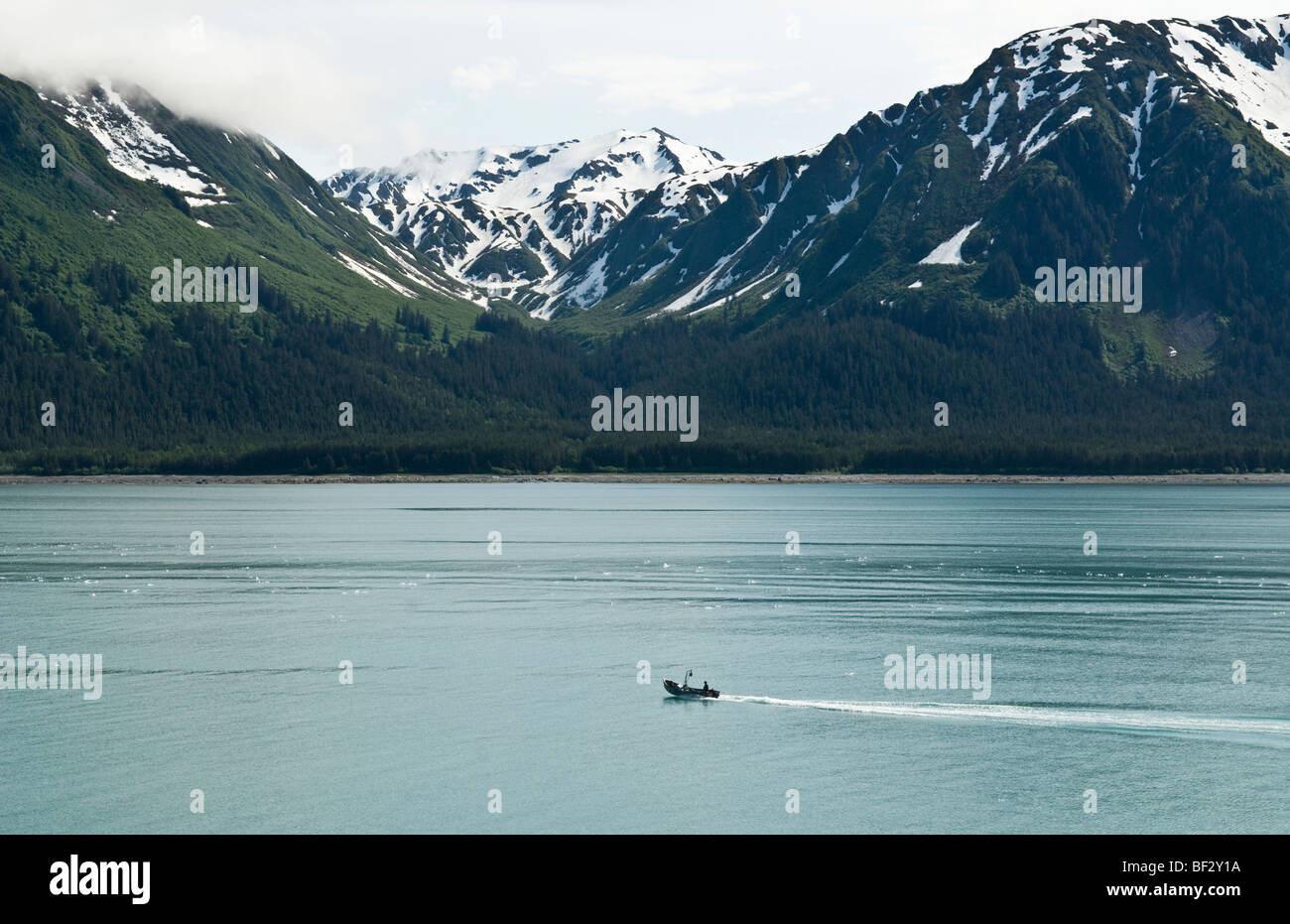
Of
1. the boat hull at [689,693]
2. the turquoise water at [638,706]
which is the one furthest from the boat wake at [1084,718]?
the boat hull at [689,693]

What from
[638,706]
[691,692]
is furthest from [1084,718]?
[638,706]

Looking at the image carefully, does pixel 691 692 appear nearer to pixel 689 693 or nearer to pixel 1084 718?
pixel 689 693

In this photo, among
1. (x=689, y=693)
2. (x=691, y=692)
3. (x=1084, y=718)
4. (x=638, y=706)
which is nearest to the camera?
(x=1084, y=718)

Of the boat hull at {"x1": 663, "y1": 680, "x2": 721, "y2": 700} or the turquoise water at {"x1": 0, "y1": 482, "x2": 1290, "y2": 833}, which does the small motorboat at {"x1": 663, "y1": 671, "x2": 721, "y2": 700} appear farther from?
the turquoise water at {"x1": 0, "y1": 482, "x2": 1290, "y2": 833}

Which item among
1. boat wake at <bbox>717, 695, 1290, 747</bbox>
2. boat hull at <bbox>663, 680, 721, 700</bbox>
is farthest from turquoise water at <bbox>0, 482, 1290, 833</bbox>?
boat hull at <bbox>663, 680, 721, 700</bbox>

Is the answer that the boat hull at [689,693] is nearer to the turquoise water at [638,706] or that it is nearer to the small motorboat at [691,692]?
the small motorboat at [691,692]
